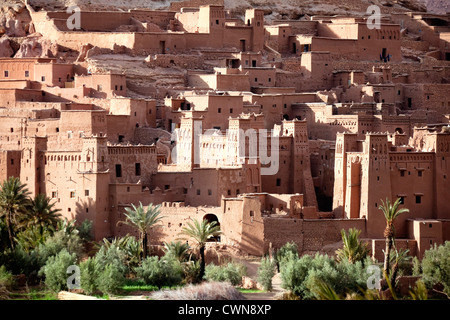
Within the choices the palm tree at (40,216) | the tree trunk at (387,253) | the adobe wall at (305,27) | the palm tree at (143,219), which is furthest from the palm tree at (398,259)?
the adobe wall at (305,27)

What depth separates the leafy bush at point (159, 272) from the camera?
5081 cm

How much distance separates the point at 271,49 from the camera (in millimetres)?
70125

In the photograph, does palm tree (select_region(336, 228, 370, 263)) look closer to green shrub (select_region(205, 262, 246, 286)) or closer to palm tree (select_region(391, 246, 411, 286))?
palm tree (select_region(391, 246, 411, 286))

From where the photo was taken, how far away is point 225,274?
51.1 m

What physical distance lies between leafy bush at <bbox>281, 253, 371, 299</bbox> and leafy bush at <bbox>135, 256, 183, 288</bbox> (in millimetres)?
3582

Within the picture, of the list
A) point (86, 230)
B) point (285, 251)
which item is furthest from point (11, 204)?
point (285, 251)

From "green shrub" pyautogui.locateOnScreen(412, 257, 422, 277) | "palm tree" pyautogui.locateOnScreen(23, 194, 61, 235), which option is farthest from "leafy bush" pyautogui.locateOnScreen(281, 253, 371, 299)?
"palm tree" pyautogui.locateOnScreen(23, 194, 61, 235)

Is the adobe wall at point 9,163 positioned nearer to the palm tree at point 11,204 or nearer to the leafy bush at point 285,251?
the palm tree at point 11,204

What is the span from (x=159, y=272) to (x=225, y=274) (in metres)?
2.21

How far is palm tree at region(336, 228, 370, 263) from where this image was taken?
52.5m

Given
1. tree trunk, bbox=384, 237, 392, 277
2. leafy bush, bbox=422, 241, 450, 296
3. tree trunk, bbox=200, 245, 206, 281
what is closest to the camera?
tree trunk, bbox=384, 237, 392, 277

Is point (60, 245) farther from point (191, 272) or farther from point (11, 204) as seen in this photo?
point (191, 272)

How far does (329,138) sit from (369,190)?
310 inches
